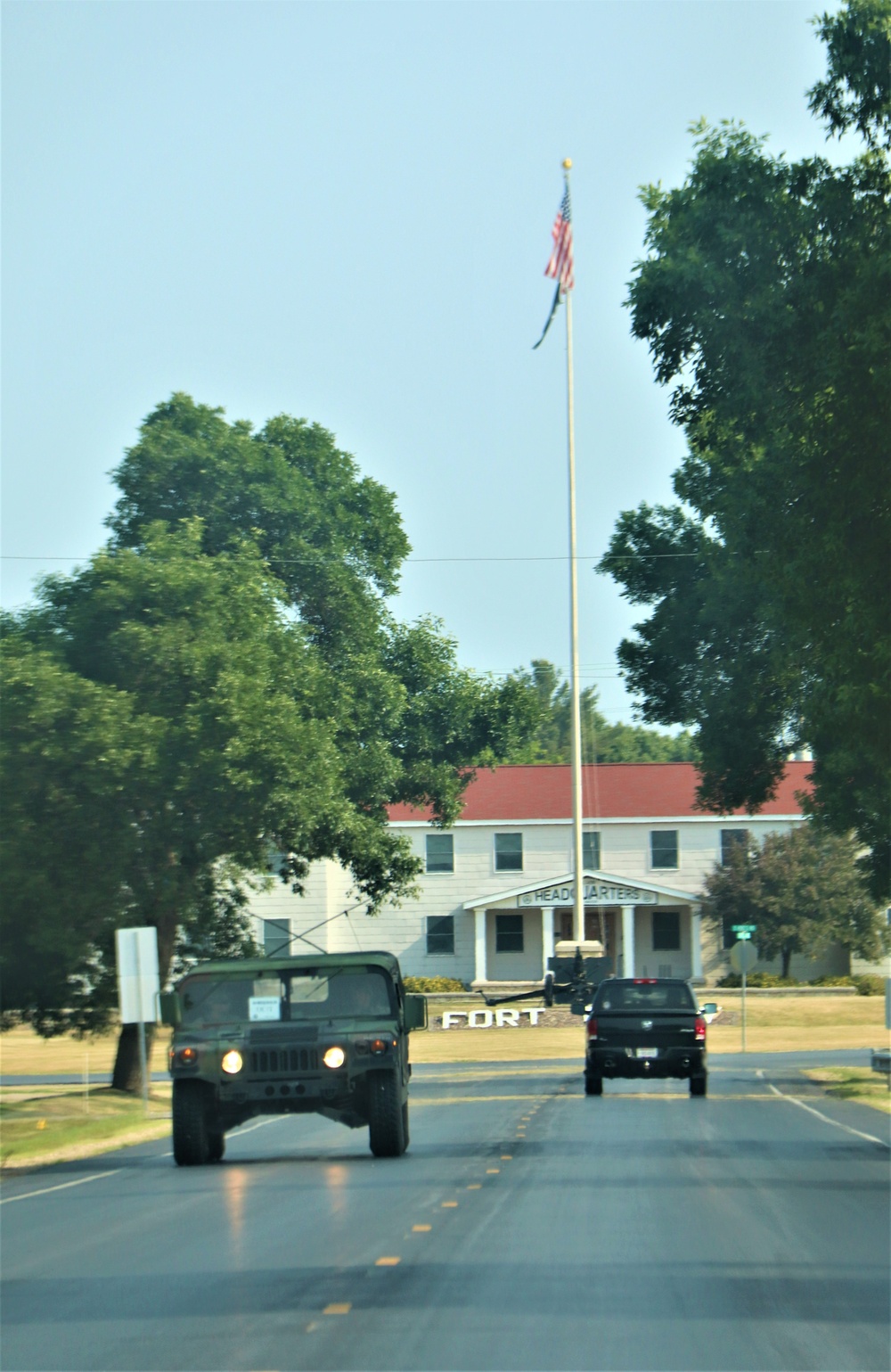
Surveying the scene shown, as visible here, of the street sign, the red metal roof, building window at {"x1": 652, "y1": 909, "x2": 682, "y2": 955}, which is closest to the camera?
the street sign

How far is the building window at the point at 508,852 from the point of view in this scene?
64938 mm

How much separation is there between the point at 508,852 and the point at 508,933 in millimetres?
3059

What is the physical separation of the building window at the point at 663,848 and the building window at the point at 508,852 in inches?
197

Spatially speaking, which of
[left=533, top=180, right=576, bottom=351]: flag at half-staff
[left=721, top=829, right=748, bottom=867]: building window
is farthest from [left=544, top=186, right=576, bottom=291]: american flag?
[left=721, top=829, right=748, bottom=867]: building window

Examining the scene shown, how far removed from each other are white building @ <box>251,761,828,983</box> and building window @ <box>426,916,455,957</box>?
34mm

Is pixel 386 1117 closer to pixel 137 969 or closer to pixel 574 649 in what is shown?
pixel 137 969

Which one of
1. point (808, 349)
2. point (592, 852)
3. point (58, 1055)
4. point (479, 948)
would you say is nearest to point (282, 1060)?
point (808, 349)

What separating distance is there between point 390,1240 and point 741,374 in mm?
9260

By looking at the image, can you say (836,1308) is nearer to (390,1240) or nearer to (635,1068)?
(390,1240)

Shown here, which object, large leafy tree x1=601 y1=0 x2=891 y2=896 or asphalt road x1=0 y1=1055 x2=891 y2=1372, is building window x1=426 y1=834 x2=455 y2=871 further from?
large leafy tree x1=601 y1=0 x2=891 y2=896

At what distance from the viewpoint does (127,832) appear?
2605 cm

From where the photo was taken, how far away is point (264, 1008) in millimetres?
17875

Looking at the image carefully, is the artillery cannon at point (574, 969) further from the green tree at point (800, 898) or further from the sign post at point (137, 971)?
the sign post at point (137, 971)

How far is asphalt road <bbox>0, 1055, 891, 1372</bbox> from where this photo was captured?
325 inches
